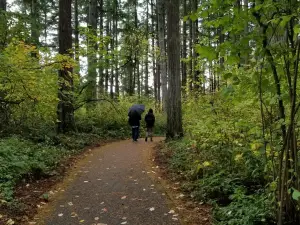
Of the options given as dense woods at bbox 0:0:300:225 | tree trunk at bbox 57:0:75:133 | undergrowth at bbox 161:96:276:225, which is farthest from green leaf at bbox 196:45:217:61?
tree trunk at bbox 57:0:75:133

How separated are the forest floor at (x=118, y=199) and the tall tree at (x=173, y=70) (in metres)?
3.21

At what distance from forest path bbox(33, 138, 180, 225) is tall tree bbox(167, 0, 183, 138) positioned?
2.91 m

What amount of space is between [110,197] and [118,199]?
20 centimetres

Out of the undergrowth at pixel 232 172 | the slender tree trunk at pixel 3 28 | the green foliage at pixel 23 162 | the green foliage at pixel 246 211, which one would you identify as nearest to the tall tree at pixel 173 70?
the undergrowth at pixel 232 172

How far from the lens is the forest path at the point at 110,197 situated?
479 cm

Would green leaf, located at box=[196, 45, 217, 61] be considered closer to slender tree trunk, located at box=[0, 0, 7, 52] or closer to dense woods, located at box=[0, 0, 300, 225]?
dense woods, located at box=[0, 0, 300, 225]

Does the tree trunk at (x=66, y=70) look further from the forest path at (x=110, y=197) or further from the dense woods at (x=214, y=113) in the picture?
the forest path at (x=110, y=197)

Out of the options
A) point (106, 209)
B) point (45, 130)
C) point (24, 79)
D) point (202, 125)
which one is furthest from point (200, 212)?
point (45, 130)

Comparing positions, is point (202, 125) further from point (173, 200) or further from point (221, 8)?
point (221, 8)

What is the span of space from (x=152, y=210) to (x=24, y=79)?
5169 mm

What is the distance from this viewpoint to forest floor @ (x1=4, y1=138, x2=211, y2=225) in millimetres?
4762

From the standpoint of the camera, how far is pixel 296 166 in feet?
10.9

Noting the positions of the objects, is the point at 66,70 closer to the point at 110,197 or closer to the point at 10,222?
the point at 110,197

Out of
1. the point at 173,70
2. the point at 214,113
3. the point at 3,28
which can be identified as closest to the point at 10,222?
the point at 214,113
